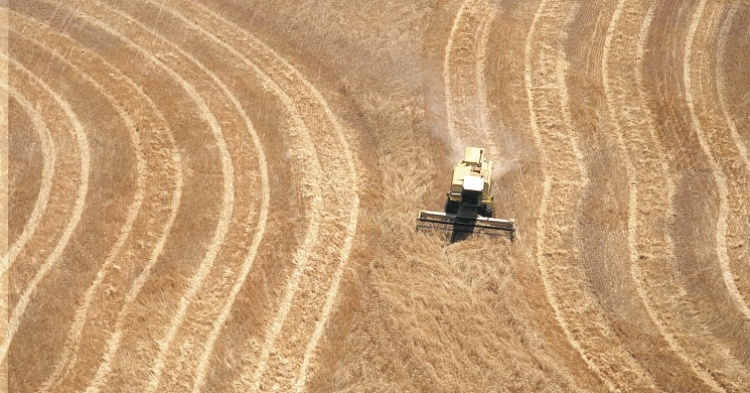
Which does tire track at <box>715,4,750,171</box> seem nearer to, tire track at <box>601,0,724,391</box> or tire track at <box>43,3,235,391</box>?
tire track at <box>601,0,724,391</box>

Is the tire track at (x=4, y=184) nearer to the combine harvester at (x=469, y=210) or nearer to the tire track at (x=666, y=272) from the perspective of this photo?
the combine harvester at (x=469, y=210)

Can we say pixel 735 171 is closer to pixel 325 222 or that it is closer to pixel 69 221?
pixel 325 222

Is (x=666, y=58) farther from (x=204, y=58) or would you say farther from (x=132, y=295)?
(x=132, y=295)

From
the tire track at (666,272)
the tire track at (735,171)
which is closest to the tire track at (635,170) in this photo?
the tire track at (666,272)

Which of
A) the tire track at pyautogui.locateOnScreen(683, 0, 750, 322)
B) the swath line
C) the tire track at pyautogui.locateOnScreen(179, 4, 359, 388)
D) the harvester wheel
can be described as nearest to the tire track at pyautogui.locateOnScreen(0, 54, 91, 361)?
the tire track at pyautogui.locateOnScreen(179, 4, 359, 388)

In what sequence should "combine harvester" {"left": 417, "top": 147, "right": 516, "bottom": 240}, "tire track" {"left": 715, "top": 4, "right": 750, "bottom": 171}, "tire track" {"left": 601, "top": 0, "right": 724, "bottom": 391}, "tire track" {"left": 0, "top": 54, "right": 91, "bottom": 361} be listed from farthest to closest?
"tire track" {"left": 715, "top": 4, "right": 750, "bottom": 171} → "combine harvester" {"left": 417, "top": 147, "right": 516, "bottom": 240} → "tire track" {"left": 0, "top": 54, "right": 91, "bottom": 361} → "tire track" {"left": 601, "top": 0, "right": 724, "bottom": 391}

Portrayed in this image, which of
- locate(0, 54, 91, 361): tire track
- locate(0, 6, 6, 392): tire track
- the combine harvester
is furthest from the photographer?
the combine harvester

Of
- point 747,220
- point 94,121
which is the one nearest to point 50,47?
point 94,121
